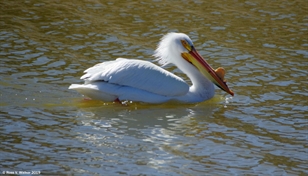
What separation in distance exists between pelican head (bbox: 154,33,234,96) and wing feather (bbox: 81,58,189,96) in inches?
18.4

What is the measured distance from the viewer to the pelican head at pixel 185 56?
7457mm

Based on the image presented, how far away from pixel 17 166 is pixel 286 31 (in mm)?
5817

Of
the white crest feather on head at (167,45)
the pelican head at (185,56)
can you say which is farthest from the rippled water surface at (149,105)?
the white crest feather on head at (167,45)

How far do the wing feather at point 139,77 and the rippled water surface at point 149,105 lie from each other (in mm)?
250

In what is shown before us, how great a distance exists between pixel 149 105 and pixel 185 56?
837mm

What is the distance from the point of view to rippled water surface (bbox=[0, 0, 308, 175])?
213 inches

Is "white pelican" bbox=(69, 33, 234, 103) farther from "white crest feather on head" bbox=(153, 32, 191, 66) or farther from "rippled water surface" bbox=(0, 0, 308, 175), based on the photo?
"white crest feather on head" bbox=(153, 32, 191, 66)

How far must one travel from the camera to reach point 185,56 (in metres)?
7.59

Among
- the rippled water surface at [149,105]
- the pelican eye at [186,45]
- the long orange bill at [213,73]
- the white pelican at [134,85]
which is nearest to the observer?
the rippled water surface at [149,105]

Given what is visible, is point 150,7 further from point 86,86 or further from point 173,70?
point 86,86

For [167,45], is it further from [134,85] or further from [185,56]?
[134,85]

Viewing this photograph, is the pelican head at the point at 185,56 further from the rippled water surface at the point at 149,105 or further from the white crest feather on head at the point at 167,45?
the rippled water surface at the point at 149,105

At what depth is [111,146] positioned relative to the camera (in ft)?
18.7

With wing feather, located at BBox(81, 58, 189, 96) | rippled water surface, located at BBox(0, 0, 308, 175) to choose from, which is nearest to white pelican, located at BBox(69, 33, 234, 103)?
wing feather, located at BBox(81, 58, 189, 96)
